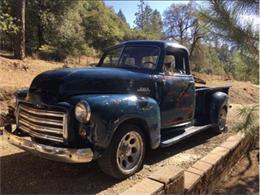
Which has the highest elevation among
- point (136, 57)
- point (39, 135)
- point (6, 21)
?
point (6, 21)

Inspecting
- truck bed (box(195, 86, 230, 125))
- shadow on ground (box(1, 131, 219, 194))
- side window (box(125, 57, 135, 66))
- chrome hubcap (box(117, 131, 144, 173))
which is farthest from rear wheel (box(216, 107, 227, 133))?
chrome hubcap (box(117, 131, 144, 173))

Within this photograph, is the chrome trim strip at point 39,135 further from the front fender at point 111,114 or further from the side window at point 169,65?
the side window at point 169,65

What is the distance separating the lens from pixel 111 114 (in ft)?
11.3

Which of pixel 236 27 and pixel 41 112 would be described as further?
pixel 236 27

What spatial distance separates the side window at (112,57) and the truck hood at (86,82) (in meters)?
0.88

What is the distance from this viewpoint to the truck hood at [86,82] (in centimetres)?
360

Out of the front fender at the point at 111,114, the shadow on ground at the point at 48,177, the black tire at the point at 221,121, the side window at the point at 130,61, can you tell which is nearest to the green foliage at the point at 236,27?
the side window at the point at 130,61

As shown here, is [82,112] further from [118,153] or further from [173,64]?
[173,64]

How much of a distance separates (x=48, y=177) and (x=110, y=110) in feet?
3.95

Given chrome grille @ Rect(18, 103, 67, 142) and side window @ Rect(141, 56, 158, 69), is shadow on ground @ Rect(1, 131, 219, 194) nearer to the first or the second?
chrome grille @ Rect(18, 103, 67, 142)

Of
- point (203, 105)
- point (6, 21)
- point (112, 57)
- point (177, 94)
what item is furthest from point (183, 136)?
point (6, 21)

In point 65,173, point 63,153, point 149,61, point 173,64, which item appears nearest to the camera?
point 63,153

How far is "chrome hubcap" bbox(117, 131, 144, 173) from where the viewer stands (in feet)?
12.2

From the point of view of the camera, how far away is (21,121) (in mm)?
3914
